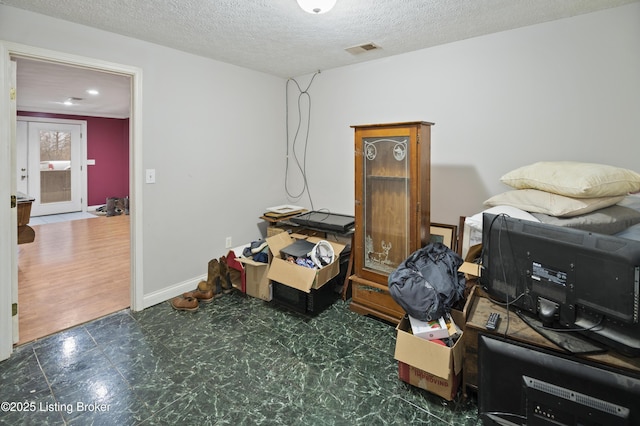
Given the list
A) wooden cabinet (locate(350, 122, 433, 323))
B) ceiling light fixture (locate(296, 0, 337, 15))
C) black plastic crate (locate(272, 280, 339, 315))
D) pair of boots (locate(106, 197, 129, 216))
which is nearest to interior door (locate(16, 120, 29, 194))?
pair of boots (locate(106, 197, 129, 216))

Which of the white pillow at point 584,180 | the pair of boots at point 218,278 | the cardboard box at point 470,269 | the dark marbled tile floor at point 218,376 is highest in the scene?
the white pillow at point 584,180

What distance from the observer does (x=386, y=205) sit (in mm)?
2664

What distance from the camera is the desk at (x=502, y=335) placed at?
1338mm

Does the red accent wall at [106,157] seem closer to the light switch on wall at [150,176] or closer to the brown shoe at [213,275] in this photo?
the light switch on wall at [150,176]

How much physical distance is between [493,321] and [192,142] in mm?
2896

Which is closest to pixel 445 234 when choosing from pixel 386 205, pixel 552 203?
pixel 386 205

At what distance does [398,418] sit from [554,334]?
0.89 meters

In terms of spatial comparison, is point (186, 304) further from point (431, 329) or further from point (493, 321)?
point (493, 321)

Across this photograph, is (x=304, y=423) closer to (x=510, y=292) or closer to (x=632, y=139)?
(x=510, y=292)

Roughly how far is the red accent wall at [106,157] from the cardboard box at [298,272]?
706 centimetres

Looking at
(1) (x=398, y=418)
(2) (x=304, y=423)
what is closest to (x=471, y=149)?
(1) (x=398, y=418)

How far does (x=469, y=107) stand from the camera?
2680mm

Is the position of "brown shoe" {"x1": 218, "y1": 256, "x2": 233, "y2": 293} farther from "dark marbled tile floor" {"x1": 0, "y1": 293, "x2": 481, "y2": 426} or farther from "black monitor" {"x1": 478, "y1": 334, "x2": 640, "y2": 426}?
"black monitor" {"x1": 478, "y1": 334, "x2": 640, "y2": 426}

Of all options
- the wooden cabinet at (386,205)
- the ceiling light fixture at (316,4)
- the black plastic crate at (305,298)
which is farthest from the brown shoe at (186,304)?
the ceiling light fixture at (316,4)
